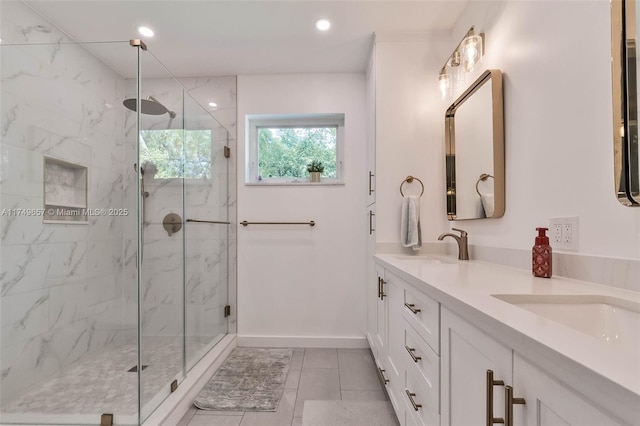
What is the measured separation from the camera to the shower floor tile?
1.50 m

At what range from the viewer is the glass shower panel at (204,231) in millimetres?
2227

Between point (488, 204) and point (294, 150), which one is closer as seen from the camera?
point (488, 204)

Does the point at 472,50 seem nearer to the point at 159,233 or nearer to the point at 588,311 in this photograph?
the point at 588,311

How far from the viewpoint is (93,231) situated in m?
2.02

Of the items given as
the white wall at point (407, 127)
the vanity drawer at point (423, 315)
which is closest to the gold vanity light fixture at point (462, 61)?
the white wall at point (407, 127)

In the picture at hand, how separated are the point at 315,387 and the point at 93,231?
1731 millimetres

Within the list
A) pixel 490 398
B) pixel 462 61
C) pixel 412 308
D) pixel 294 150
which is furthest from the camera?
pixel 294 150

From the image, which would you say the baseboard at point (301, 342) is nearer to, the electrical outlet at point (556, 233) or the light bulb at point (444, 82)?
the electrical outlet at point (556, 233)

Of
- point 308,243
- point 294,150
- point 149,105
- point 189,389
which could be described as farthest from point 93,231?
point 294,150

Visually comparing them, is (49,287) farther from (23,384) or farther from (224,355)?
(224,355)

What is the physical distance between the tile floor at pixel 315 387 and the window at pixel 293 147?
1.49 m

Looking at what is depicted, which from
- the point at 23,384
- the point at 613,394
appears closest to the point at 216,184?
the point at 23,384

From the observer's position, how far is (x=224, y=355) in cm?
238

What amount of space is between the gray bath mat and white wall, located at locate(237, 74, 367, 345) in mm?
220
